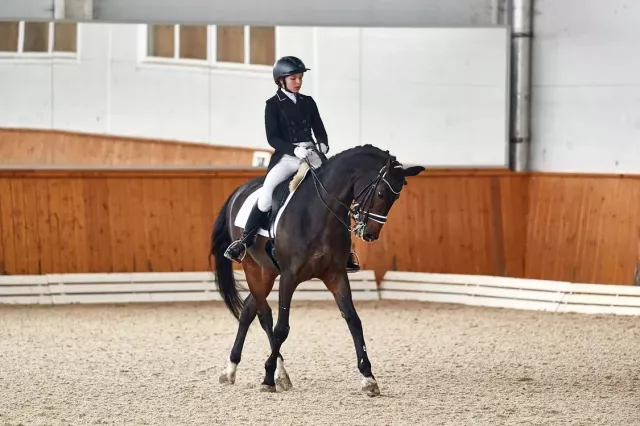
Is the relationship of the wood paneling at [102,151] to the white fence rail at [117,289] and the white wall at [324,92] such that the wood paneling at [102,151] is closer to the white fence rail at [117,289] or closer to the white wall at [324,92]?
the white wall at [324,92]

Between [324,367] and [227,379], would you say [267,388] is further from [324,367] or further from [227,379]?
[324,367]

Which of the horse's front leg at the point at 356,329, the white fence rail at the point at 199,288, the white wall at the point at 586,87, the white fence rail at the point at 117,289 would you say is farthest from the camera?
the white fence rail at the point at 117,289

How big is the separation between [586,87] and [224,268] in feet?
17.1

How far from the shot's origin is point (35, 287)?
1191cm

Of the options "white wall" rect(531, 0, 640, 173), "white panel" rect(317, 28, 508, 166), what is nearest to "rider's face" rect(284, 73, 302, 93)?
"white panel" rect(317, 28, 508, 166)

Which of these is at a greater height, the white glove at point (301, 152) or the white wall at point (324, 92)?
the white wall at point (324, 92)

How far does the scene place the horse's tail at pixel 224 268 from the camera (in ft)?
26.5

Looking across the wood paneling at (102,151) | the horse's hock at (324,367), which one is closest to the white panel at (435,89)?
the wood paneling at (102,151)

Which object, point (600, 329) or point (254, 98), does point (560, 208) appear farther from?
point (254, 98)

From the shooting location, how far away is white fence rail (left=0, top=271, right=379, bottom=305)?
39.0 feet

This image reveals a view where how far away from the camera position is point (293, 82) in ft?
24.2

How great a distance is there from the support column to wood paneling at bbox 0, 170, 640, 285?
26 cm

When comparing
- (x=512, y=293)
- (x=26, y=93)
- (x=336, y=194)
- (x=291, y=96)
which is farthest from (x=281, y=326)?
(x=26, y=93)

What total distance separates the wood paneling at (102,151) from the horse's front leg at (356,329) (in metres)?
5.12
